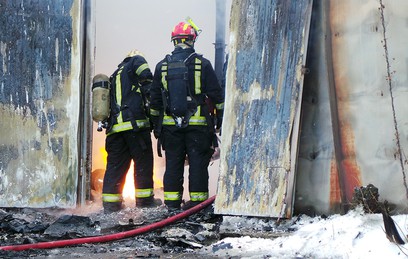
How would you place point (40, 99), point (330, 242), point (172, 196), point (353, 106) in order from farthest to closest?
1. point (40, 99)
2. point (172, 196)
3. point (353, 106)
4. point (330, 242)

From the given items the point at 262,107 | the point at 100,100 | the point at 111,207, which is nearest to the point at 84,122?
the point at 100,100

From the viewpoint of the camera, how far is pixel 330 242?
4207 mm

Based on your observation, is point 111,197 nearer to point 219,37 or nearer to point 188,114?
point 188,114

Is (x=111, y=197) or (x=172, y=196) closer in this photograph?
(x=172, y=196)

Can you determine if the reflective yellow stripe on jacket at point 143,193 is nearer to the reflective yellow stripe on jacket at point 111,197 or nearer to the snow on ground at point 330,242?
the reflective yellow stripe on jacket at point 111,197

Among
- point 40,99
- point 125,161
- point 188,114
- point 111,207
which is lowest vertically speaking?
point 111,207

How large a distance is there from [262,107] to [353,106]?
2.74 ft

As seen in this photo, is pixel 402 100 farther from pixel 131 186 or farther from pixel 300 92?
pixel 131 186

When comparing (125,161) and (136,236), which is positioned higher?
(125,161)

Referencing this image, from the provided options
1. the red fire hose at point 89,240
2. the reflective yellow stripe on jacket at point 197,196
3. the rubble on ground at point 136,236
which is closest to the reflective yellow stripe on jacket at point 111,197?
the rubble on ground at point 136,236

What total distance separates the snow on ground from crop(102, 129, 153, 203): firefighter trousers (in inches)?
121

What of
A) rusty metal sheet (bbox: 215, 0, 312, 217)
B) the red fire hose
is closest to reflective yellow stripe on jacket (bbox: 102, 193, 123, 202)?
the red fire hose

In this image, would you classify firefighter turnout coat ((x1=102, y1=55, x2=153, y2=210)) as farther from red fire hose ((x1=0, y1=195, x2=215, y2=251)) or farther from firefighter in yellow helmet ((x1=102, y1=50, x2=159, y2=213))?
red fire hose ((x1=0, y1=195, x2=215, y2=251))

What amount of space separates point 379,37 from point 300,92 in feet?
2.62
